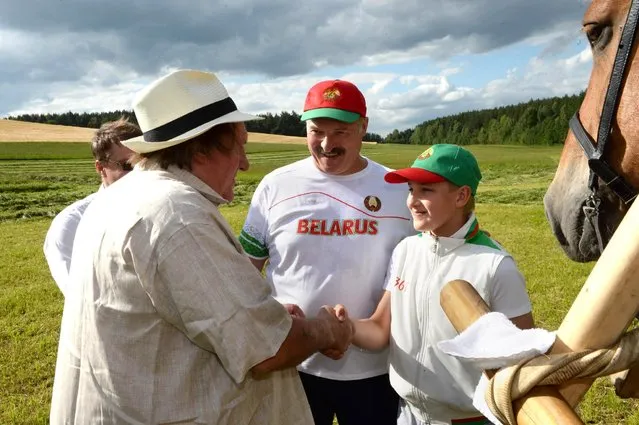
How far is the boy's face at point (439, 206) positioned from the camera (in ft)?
8.34

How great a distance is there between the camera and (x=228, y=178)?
237 centimetres

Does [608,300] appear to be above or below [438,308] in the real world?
above

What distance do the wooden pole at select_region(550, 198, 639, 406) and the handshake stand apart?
1.42 metres

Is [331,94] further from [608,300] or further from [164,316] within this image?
[608,300]

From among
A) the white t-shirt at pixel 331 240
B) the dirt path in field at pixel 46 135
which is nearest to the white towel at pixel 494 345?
the white t-shirt at pixel 331 240

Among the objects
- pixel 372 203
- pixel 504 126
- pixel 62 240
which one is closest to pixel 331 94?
pixel 372 203

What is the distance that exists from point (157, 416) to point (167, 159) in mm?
A: 985

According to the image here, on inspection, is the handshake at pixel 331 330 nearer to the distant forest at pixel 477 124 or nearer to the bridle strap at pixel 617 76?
the bridle strap at pixel 617 76

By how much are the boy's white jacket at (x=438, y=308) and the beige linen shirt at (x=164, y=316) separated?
746 mm

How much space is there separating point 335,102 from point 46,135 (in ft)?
208

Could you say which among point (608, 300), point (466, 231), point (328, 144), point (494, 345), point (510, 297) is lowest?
point (510, 297)

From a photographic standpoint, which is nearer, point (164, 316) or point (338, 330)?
point (164, 316)

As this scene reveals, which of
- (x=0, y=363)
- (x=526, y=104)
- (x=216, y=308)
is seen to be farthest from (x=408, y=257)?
(x=526, y=104)

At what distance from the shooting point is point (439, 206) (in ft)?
8.33
